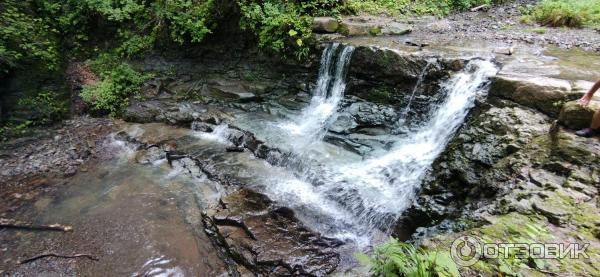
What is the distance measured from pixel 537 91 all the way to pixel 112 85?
31.8 feet

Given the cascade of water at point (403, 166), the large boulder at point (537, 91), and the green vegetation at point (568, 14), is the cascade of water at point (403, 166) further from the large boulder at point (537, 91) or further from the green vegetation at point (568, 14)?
the green vegetation at point (568, 14)

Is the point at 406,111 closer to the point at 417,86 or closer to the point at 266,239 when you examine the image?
the point at 417,86

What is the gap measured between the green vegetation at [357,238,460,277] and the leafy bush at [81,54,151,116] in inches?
328

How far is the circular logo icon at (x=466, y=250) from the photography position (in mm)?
2902

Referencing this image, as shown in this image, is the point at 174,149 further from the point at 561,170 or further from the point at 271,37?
the point at 561,170

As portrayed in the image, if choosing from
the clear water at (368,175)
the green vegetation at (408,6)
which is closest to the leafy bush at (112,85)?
the clear water at (368,175)

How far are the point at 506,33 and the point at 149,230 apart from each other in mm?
9471

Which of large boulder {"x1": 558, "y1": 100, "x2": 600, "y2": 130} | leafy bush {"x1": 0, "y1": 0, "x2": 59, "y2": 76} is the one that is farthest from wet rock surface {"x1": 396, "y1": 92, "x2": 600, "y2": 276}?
leafy bush {"x1": 0, "y1": 0, "x2": 59, "y2": 76}

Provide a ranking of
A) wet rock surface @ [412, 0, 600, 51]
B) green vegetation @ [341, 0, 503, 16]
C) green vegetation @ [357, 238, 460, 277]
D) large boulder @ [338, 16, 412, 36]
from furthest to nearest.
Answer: green vegetation @ [341, 0, 503, 16]
large boulder @ [338, 16, 412, 36]
wet rock surface @ [412, 0, 600, 51]
green vegetation @ [357, 238, 460, 277]

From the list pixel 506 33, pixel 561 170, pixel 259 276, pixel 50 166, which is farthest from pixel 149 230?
pixel 506 33

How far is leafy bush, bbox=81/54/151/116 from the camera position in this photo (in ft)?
29.8

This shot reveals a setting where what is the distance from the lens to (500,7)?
40.3 ft

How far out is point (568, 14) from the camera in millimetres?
9414

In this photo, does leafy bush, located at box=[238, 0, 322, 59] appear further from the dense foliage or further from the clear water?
the clear water
